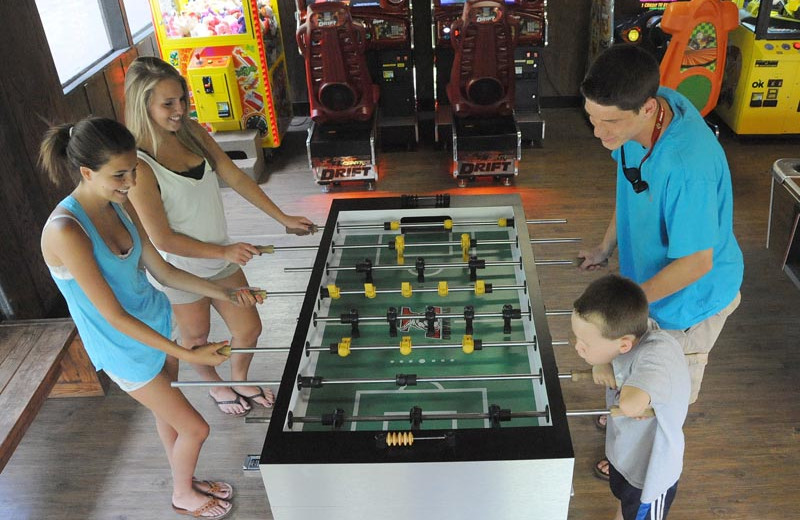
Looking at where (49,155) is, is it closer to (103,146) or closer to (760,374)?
(103,146)

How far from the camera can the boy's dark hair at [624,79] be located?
1.87 meters

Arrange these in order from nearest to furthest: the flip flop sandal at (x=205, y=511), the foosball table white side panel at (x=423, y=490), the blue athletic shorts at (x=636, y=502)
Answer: the foosball table white side panel at (x=423, y=490), the blue athletic shorts at (x=636, y=502), the flip flop sandal at (x=205, y=511)

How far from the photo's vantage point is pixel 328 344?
7.62 feet

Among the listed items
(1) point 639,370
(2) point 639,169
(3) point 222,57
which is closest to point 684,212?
(2) point 639,169

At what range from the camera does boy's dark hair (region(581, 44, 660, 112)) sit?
187 cm

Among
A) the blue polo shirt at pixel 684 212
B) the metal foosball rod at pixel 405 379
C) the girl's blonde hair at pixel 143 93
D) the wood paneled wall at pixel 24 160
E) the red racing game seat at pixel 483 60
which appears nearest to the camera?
the blue polo shirt at pixel 684 212

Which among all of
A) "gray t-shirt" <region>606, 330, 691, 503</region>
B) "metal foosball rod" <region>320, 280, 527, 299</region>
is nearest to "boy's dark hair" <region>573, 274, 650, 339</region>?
"gray t-shirt" <region>606, 330, 691, 503</region>

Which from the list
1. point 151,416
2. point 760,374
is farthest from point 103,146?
point 760,374

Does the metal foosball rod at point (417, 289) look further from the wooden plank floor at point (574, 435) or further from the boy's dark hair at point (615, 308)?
the wooden plank floor at point (574, 435)

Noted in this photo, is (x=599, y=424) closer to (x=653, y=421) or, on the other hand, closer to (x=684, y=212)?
(x=653, y=421)

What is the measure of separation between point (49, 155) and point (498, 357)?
1.59m

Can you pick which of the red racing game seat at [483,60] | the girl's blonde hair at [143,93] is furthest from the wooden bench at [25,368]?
the red racing game seat at [483,60]

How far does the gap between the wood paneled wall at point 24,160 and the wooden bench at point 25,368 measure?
1.08ft

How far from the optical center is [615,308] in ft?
6.05
